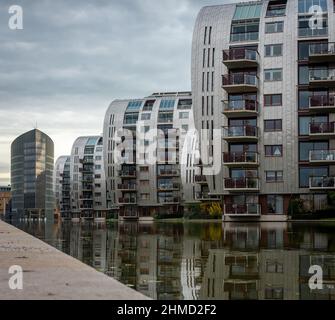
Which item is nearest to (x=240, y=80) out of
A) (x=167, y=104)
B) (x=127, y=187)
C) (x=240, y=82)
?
(x=240, y=82)

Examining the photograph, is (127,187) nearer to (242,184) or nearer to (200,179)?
(200,179)

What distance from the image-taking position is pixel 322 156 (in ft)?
165

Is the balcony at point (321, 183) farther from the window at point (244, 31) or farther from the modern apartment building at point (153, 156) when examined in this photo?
the modern apartment building at point (153, 156)

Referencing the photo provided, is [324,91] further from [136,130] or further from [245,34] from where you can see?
[136,130]

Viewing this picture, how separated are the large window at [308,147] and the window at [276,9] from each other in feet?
39.1

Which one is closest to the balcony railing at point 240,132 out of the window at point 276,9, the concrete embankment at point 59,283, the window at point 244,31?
the window at point 244,31

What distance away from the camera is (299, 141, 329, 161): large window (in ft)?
170

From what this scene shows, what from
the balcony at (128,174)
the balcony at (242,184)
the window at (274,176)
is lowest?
the balcony at (242,184)

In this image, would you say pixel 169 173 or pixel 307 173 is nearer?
pixel 307 173

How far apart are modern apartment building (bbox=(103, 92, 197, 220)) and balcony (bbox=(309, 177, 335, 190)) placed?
40289 mm

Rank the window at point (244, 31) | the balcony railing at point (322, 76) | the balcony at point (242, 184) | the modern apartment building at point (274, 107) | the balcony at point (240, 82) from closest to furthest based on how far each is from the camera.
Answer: the balcony railing at point (322, 76) → the modern apartment building at point (274, 107) → the balcony at point (240, 82) → the balcony at point (242, 184) → the window at point (244, 31)

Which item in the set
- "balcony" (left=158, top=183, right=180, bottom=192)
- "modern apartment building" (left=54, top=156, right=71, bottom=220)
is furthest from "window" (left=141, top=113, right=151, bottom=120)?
"modern apartment building" (left=54, top=156, right=71, bottom=220)

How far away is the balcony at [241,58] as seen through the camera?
169 ft

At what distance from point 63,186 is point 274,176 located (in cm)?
12494
